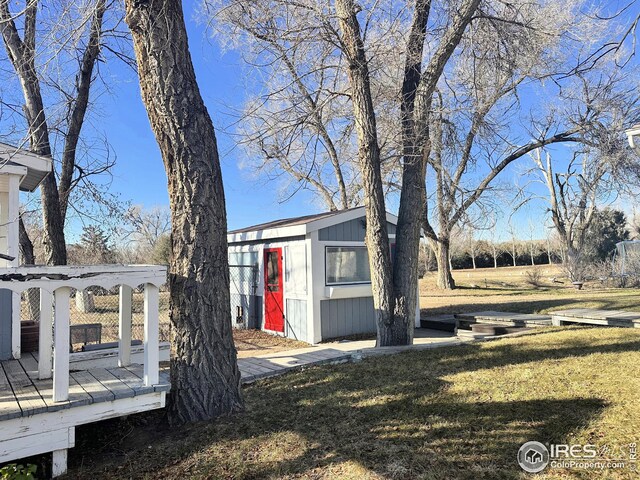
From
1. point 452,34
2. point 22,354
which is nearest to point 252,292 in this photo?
point 22,354

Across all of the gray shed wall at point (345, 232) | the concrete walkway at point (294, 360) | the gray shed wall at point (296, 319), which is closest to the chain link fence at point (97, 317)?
the concrete walkway at point (294, 360)

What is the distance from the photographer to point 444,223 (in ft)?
61.1

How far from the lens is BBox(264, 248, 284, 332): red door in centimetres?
975

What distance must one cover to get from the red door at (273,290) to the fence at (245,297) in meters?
0.44

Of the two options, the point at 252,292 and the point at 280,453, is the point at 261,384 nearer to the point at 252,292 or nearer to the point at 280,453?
the point at 280,453

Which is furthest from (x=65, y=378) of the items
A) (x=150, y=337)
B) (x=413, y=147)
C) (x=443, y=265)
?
(x=443, y=265)

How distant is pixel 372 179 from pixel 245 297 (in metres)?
5.86

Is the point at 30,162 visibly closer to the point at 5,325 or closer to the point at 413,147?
the point at 5,325

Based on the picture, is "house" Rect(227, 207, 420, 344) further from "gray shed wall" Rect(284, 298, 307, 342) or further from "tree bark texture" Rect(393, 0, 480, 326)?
"tree bark texture" Rect(393, 0, 480, 326)

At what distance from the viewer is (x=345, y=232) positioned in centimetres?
939

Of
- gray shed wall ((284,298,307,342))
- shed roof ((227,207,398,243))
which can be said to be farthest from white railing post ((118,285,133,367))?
gray shed wall ((284,298,307,342))

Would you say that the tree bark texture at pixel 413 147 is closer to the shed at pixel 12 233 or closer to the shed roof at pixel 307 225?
the shed roof at pixel 307 225

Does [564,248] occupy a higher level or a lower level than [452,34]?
lower

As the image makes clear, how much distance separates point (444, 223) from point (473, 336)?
1084 cm
